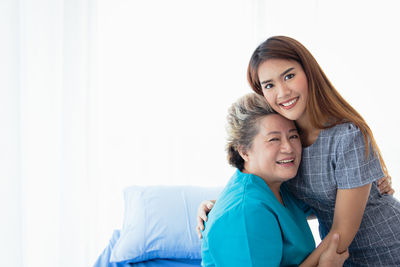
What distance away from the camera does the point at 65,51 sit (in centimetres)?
206

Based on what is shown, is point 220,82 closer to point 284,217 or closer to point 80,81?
point 80,81

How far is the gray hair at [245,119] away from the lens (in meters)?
1.26

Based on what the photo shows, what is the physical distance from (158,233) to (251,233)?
0.96 meters

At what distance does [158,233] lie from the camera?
183cm

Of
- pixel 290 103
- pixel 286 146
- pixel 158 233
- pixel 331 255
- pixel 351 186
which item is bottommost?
pixel 158 233

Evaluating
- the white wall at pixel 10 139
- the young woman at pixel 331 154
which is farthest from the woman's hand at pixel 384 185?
the white wall at pixel 10 139

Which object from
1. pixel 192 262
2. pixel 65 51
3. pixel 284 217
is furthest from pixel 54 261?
pixel 284 217

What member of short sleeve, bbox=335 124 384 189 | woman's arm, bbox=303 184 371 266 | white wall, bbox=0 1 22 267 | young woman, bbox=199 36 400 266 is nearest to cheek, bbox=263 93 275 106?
young woman, bbox=199 36 400 266

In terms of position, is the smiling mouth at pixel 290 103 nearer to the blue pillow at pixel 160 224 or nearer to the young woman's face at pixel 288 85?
the young woman's face at pixel 288 85

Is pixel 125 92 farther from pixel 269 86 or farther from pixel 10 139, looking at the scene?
pixel 269 86

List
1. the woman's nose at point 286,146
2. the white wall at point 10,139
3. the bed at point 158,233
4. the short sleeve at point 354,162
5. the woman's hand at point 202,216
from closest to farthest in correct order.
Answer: the short sleeve at point 354,162 → the woman's nose at point 286,146 → the woman's hand at point 202,216 → the white wall at point 10,139 → the bed at point 158,233

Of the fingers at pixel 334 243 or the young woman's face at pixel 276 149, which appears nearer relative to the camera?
the fingers at pixel 334 243

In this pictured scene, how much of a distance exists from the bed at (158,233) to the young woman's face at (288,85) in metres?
0.97

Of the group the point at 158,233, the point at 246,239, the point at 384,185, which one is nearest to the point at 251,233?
the point at 246,239
